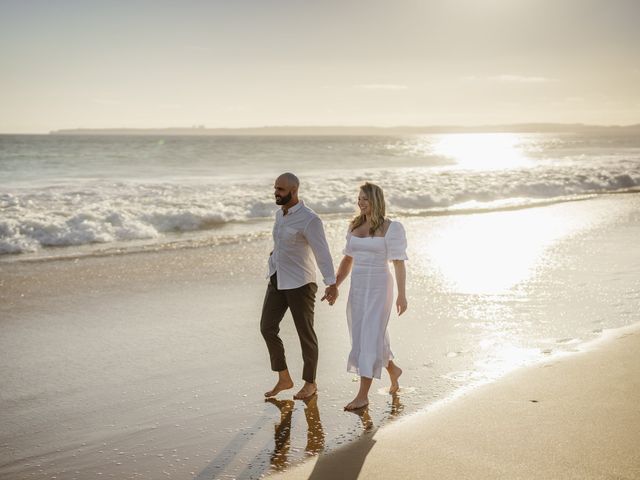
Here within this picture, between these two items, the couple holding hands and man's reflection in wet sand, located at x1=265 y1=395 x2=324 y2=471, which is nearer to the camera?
man's reflection in wet sand, located at x1=265 y1=395 x2=324 y2=471

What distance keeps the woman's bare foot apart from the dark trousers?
2.0 inches

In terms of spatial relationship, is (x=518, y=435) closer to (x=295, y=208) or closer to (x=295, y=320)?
(x=295, y=320)

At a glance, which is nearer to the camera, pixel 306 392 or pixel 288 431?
pixel 288 431

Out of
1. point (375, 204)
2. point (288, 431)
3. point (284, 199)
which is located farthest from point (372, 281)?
point (288, 431)

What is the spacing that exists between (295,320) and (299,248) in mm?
590

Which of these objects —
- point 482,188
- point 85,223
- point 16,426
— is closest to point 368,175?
point 482,188

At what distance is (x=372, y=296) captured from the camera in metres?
5.17

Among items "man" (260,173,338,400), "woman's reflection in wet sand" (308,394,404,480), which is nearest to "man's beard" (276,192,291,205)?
"man" (260,173,338,400)

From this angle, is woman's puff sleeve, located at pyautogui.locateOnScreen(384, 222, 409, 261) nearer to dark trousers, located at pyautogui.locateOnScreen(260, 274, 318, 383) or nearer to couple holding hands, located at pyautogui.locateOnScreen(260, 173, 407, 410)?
couple holding hands, located at pyautogui.locateOnScreen(260, 173, 407, 410)

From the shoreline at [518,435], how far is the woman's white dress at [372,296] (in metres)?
0.55

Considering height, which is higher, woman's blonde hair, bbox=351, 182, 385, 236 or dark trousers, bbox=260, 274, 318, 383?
woman's blonde hair, bbox=351, 182, 385, 236

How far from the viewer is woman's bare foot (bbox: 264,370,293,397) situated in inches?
209

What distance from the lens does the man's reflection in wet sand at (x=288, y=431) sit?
13.9 feet

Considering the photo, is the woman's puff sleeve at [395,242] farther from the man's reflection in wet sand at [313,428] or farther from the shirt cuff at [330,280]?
the man's reflection in wet sand at [313,428]
